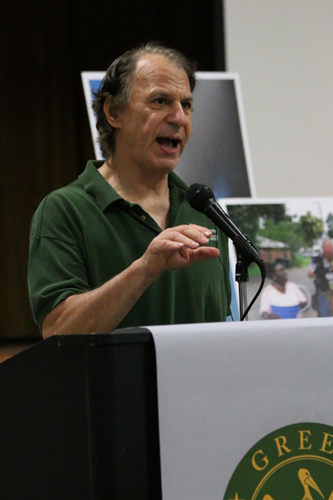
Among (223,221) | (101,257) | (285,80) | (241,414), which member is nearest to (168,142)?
(101,257)

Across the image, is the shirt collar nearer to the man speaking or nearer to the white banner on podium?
the man speaking

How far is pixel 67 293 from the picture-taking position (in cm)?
136

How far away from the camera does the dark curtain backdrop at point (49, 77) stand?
459 cm

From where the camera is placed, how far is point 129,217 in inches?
62.7

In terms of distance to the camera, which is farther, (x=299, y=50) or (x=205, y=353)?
(x=299, y=50)

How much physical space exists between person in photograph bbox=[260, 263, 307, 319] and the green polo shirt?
1.06 m

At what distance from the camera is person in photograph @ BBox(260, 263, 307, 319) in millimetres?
2711

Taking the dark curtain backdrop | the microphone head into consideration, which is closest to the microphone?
the microphone head

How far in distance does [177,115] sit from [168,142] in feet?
0.24

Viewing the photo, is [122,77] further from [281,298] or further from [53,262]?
[281,298]

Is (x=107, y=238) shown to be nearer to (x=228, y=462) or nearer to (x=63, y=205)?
(x=63, y=205)

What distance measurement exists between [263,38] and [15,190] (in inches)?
92.5

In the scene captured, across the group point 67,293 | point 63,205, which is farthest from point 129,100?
point 67,293

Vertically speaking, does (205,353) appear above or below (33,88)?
below
